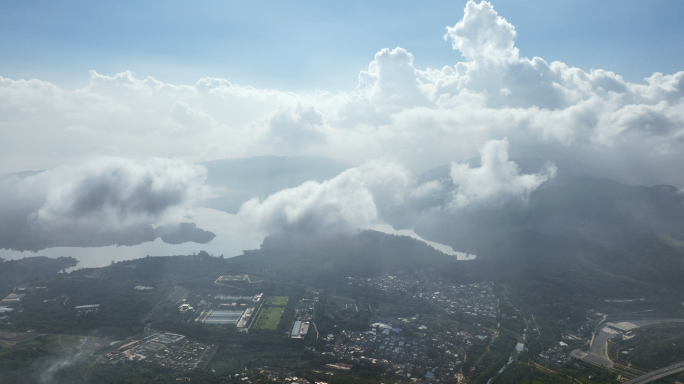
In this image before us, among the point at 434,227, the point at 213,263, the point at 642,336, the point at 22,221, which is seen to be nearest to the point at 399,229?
the point at 434,227

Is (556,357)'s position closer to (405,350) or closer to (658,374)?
(658,374)

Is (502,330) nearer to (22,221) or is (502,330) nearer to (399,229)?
(399,229)

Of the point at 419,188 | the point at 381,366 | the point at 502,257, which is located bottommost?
the point at 381,366

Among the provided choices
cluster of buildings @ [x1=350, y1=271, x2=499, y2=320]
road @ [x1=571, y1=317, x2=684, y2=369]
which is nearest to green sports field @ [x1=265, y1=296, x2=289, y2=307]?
cluster of buildings @ [x1=350, y1=271, x2=499, y2=320]

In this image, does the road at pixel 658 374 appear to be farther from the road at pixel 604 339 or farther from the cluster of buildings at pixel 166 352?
the cluster of buildings at pixel 166 352

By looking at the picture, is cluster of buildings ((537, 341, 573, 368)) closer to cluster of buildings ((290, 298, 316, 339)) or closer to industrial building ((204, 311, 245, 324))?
cluster of buildings ((290, 298, 316, 339))
